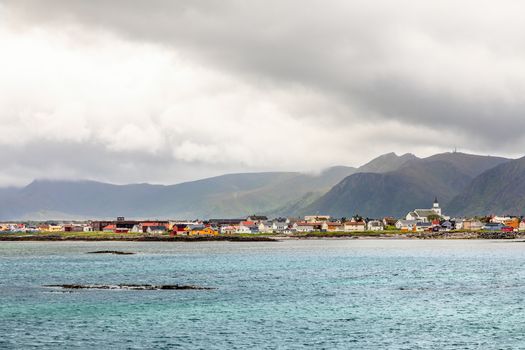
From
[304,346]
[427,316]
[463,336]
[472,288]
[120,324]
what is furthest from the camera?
[472,288]

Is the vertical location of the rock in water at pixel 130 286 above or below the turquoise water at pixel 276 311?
above

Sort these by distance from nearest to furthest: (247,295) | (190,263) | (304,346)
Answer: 1. (304,346)
2. (247,295)
3. (190,263)

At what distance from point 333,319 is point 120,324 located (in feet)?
68.4

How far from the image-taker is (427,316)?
66.8 m

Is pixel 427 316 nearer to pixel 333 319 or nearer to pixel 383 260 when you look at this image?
pixel 333 319

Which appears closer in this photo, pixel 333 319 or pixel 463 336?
pixel 463 336

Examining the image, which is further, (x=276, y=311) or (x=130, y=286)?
(x=130, y=286)

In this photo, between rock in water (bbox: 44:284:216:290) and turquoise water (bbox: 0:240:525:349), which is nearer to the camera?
turquoise water (bbox: 0:240:525:349)

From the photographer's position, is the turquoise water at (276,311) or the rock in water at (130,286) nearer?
the turquoise water at (276,311)

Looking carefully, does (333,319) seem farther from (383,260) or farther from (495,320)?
(383,260)

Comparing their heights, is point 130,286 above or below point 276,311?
above

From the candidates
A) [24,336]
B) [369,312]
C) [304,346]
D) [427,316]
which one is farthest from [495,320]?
[24,336]

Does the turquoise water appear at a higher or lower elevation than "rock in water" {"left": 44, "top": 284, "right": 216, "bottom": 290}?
lower

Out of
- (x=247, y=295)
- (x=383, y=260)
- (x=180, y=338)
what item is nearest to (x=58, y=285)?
(x=247, y=295)
